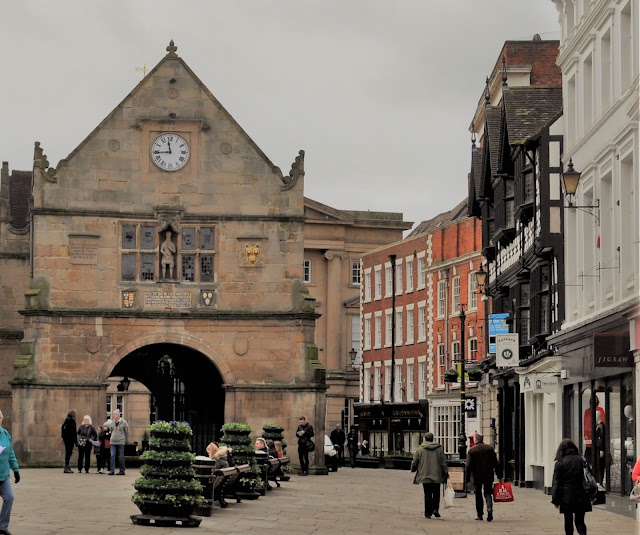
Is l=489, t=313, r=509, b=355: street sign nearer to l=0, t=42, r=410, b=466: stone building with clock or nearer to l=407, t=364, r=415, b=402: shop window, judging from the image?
l=0, t=42, r=410, b=466: stone building with clock

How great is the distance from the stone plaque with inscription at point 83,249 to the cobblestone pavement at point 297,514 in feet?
35.5

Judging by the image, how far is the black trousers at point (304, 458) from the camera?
149ft

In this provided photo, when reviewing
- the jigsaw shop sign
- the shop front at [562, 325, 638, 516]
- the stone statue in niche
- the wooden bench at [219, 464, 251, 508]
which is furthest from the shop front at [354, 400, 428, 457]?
the jigsaw shop sign

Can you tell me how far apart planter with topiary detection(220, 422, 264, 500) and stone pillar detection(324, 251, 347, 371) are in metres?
62.6

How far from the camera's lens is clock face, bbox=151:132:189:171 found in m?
48.2

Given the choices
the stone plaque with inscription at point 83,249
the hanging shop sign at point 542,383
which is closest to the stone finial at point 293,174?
the stone plaque with inscription at point 83,249

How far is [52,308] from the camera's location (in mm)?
46875

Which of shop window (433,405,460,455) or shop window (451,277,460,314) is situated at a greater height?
shop window (451,277,460,314)

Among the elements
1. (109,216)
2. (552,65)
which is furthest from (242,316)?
(552,65)

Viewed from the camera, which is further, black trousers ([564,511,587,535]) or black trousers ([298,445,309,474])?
black trousers ([298,445,309,474])

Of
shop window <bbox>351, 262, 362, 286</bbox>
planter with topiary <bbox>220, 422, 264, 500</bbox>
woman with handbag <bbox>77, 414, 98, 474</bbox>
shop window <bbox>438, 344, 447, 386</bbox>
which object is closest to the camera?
planter with topiary <bbox>220, 422, 264, 500</bbox>

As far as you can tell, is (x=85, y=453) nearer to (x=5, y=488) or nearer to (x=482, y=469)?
(x=482, y=469)

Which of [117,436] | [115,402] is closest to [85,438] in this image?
[117,436]

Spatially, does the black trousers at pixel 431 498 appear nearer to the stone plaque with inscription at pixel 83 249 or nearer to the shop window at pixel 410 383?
the stone plaque with inscription at pixel 83 249
